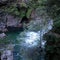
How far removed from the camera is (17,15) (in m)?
17.9

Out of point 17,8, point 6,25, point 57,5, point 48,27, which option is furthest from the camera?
point 17,8

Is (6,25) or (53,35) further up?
(53,35)

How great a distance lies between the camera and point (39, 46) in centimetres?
680

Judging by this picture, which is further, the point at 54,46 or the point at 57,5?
the point at 57,5

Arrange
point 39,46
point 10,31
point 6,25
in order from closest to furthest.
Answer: point 39,46 → point 10,31 → point 6,25

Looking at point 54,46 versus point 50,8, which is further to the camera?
point 50,8

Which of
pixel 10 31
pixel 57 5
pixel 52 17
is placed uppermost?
pixel 57 5

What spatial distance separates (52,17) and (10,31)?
9.29 m

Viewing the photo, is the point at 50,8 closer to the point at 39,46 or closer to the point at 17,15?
the point at 39,46

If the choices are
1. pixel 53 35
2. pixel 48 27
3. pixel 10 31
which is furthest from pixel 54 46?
pixel 10 31

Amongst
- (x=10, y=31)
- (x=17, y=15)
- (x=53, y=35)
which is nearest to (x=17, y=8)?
(x=17, y=15)

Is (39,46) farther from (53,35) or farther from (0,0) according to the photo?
(0,0)

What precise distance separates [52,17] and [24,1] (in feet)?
39.6

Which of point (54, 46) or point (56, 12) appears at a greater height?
point (56, 12)
